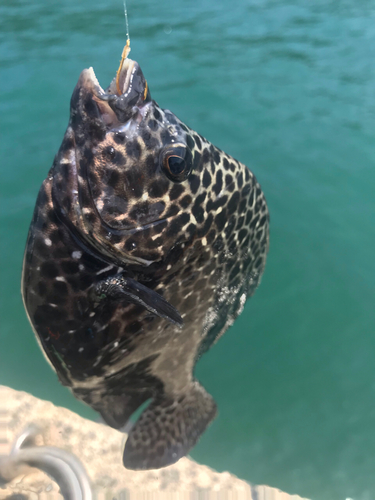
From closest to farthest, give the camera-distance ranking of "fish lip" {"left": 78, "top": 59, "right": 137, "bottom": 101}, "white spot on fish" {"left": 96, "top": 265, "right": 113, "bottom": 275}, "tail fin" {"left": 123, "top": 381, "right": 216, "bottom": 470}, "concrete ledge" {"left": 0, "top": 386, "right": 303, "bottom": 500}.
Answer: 1. "fish lip" {"left": 78, "top": 59, "right": 137, "bottom": 101}
2. "white spot on fish" {"left": 96, "top": 265, "right": 113, "bottom": 275}
3. "tail fin" {"left": 123, "top": 381, "right": 216, "bottom": 470}
4. "concrete ledge" {"left": 0, "top": 386, "right": 303, "bottom": 500}

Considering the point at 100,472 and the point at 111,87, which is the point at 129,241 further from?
the point at 100,472

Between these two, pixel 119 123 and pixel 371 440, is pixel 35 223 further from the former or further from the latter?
Result: pixel 371 440

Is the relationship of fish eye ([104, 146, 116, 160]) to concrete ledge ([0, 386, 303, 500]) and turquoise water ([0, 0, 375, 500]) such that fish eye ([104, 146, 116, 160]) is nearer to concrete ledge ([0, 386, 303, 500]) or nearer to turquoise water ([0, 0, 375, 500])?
concrete ledge ([0, 386, 303, 500])

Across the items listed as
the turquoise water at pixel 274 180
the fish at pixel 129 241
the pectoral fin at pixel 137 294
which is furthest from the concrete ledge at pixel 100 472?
the pectoral fin at pixel 137 294

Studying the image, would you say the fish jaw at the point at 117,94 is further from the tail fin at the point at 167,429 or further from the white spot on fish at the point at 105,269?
the tail fin at the point at 167,429

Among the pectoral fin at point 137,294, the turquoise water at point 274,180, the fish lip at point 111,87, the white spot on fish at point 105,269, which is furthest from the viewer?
the turquoise water at point 274,180

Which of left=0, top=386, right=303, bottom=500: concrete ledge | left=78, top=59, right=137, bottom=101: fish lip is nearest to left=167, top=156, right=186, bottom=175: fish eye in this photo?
left=78, top=59, right=137, bottom=101: fish lip
